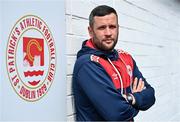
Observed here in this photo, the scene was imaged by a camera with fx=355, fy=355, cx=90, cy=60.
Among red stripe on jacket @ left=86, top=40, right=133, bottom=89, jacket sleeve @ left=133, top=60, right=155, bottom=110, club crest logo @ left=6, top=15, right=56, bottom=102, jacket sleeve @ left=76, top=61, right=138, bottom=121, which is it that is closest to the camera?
club crest logo @ left=6, top=15, right=56, bottom=102

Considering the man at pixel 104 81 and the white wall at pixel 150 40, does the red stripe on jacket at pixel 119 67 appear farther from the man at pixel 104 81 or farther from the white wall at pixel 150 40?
the white wall at pixel 150 40

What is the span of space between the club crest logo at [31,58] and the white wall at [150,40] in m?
0.31

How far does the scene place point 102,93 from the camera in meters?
2.42

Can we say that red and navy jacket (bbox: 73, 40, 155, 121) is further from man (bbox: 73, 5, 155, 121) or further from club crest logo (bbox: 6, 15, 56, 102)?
club crest logo (bbox: 6, 15, 56, 102)

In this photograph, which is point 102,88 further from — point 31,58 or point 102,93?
point 31,58

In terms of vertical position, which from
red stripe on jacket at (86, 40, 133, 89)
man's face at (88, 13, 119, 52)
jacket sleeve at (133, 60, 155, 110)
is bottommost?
jacket sleeve at (133, 60, 155, 110)

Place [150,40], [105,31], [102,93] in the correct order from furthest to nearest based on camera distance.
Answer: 1. [150,40]
2. [105,31]
3. [102,93]

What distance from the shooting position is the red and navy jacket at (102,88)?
2.43 metres

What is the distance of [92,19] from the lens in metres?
2.68

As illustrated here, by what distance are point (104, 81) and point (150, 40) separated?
8.45ft

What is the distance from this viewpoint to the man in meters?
2.43

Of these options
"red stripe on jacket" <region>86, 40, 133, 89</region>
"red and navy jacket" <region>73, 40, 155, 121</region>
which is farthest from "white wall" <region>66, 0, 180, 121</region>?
"red stripe on jacket" <region>86, 40, 133, 89</region>

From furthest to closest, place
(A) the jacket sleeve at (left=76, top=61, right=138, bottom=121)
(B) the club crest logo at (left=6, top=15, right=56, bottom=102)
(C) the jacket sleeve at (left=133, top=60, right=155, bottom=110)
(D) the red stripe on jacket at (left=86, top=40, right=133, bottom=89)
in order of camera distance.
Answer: (C) the jacket sleeve at (left=133, top=60, right=155, bottom=110) < (D) the red stripe on jacket at (left=86, top=40, right=133, bottom=89) < (A) the jacket sleeve at (left=76, top=61, right=138, bottom=121) < (B) the club crest logo at (left=6, top=15, right=56, bottom=102)

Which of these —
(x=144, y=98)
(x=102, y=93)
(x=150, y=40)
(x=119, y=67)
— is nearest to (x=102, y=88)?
(x=102, y=93)
